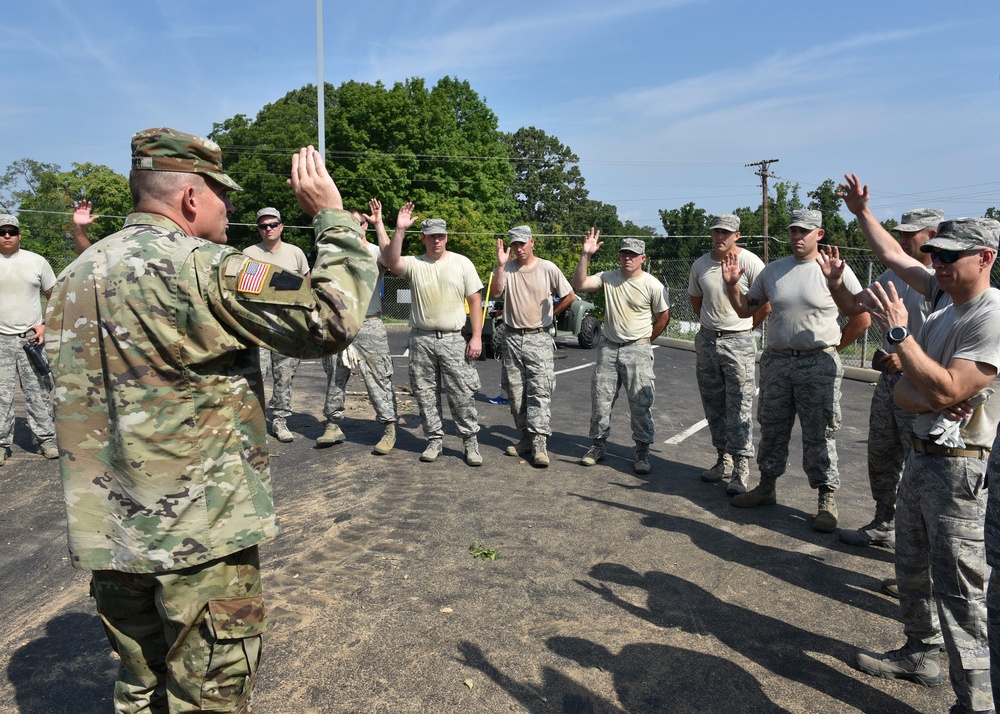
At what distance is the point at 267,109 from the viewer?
51344 mm

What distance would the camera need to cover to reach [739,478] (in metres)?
6.27

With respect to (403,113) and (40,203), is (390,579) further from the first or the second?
(40,203)

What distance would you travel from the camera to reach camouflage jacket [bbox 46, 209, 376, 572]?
212cm

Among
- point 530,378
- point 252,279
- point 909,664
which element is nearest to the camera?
point 252,279

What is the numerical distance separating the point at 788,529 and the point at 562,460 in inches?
98.1

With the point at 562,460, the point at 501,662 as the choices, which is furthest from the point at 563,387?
the point at 501,662

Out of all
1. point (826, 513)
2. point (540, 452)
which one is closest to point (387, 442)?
point (540, 452)

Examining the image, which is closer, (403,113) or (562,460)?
(562,460)

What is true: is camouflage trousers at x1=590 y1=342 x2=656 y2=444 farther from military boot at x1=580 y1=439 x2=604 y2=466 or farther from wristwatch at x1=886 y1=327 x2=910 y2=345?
wristwatch at x1=886 y1=327 x2=910 y2=345

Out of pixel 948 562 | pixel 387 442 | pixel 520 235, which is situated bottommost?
pixel 387 442

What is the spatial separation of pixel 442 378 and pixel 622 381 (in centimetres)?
179

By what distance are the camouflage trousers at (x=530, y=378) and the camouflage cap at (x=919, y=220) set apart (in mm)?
3349

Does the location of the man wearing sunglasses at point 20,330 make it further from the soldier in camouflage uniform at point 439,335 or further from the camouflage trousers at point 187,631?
the camouflage trousers at point 187,631

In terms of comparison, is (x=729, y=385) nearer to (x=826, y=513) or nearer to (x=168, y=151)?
(x=826, y=513)
